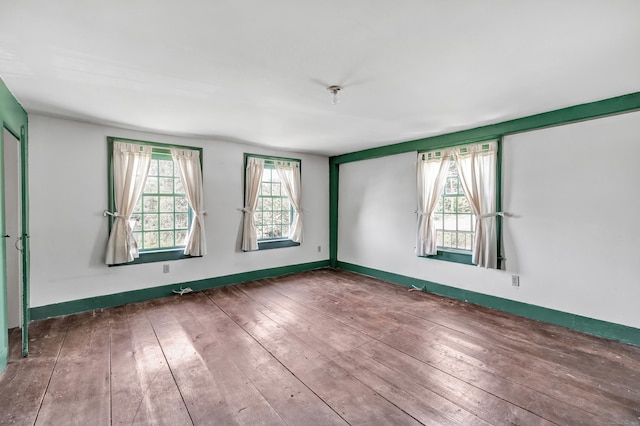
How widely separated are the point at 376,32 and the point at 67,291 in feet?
14.3

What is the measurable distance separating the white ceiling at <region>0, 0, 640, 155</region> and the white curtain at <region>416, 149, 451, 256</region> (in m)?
1.04

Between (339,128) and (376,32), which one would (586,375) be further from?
(339,128)

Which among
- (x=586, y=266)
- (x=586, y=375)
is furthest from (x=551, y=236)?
(x=586, y=375)

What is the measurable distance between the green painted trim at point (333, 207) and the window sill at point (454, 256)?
7.15 ft

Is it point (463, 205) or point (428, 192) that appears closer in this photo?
point (463, 205)

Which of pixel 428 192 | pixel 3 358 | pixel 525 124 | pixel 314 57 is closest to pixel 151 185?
pixel 3 358

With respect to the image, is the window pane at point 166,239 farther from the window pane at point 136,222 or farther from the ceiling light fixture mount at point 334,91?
the ceiling light fixture mount at point 334,91

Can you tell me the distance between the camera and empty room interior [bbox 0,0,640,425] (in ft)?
5.99

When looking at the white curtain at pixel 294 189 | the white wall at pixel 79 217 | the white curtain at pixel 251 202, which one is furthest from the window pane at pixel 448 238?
the white wall at pixel 79 217

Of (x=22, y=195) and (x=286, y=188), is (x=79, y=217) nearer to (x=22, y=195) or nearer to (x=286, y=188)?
(x=22, y=195)

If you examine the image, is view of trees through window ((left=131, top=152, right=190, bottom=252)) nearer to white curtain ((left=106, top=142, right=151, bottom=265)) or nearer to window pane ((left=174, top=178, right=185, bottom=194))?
window pane ((left=174, top=178, right=185, bottom=194))

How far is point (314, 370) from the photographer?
2.37 meters

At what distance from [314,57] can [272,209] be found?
11.8 feet

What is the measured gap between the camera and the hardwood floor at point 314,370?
1.88 m
